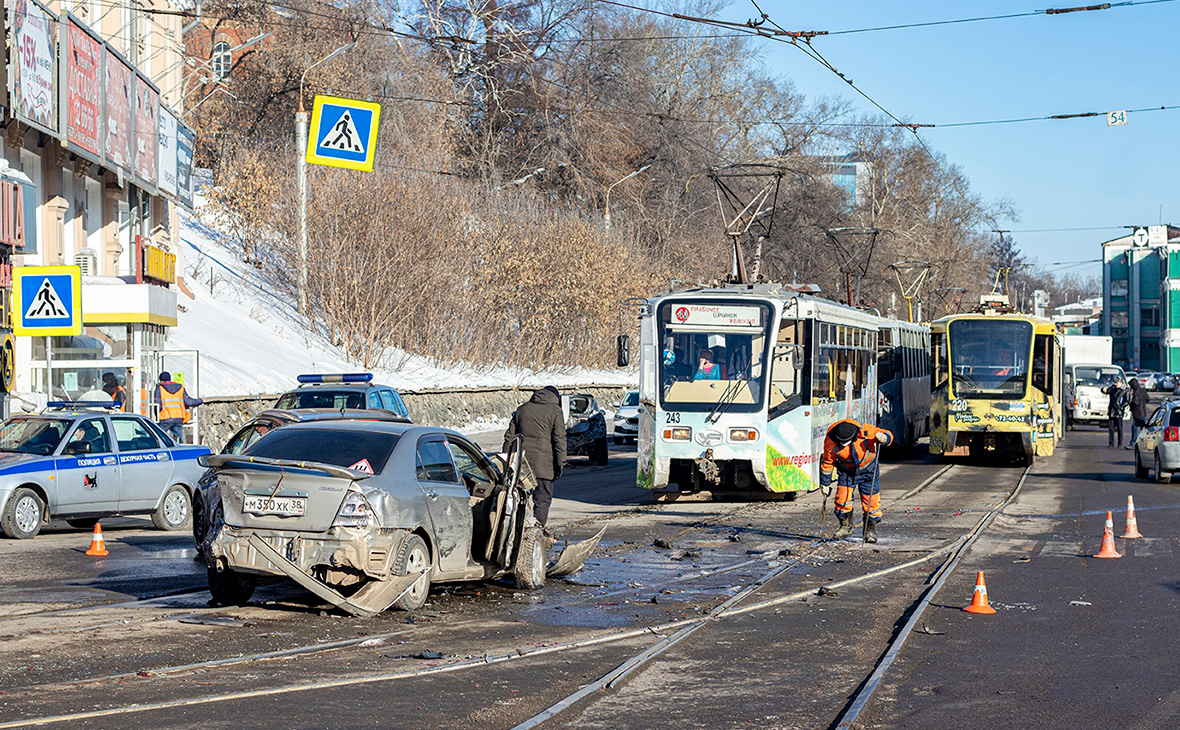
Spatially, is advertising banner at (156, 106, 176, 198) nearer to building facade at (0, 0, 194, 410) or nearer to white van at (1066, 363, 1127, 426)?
building facade at (0, 0, 194, 410)

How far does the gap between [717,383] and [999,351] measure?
11.4 metres

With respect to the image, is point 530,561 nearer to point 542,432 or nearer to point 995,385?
point 542,432

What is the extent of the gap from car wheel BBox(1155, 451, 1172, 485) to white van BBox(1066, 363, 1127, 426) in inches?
1045

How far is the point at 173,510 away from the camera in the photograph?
17812 millimetres

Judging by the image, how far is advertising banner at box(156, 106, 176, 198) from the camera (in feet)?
115

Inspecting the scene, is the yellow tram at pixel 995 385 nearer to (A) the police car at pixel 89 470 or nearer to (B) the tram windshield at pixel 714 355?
(B) the tram windshield at pixel 714 355

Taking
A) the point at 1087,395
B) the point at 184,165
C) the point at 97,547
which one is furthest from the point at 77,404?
the point at 1087,395

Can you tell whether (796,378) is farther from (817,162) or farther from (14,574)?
(817,162)

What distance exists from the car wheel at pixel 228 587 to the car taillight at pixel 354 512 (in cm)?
111

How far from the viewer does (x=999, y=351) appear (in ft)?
98.3

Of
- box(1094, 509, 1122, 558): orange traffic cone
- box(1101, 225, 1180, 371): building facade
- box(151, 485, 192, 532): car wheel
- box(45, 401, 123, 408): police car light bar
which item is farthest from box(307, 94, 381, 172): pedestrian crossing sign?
box(1101, 225, 1180, 371): building facade

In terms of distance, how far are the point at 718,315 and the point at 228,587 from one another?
11361 mm

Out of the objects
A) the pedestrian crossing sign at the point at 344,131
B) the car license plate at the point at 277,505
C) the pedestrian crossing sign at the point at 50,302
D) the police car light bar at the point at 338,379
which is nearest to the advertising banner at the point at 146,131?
the pedestrian crossing sign at the point at 344,131

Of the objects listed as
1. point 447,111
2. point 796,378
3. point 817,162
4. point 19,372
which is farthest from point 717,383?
point 817,162
